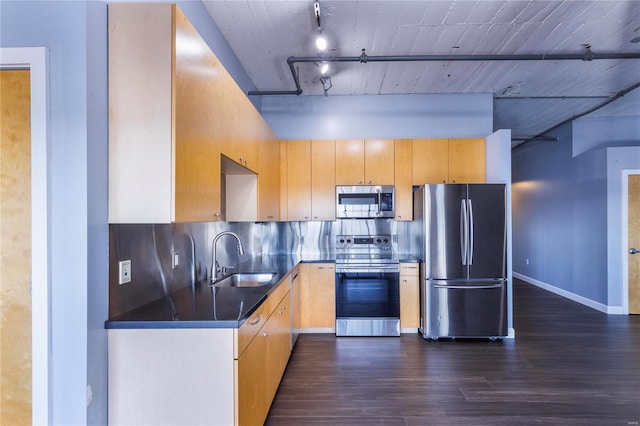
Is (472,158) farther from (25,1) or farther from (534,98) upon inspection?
(25,1)

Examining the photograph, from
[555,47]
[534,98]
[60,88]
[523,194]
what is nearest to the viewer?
[60,88]

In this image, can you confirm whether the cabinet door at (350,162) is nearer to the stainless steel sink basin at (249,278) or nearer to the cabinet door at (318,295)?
the cabinet door at (318,295)

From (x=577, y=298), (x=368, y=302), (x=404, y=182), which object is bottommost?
(x=577, y=298)

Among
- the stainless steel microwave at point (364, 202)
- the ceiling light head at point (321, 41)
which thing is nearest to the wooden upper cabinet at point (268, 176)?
the stainless steel microwave at point (364, 202)

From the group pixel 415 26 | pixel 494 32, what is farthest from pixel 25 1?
pixel 494 32

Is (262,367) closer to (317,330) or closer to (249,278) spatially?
(249,278)

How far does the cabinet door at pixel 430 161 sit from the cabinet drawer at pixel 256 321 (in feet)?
7.64

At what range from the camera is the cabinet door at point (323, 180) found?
3.87 m

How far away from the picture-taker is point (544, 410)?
219 centimetres

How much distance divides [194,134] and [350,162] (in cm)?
255

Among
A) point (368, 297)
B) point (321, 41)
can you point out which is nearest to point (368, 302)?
point (368, 297)

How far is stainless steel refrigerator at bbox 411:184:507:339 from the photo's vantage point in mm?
3363

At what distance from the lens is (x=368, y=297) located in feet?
11.6

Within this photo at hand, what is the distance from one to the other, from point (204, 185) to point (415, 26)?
234 centimetres
